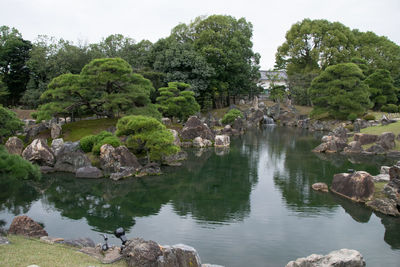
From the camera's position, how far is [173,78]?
42.1m

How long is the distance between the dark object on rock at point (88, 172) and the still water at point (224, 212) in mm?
660

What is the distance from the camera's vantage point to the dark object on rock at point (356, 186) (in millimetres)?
14922

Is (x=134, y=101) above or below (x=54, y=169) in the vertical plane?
above

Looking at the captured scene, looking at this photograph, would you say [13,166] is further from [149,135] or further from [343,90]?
[343,90]

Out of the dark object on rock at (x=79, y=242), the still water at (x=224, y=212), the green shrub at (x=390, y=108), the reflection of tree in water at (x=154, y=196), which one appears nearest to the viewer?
the dark object on rock at (x=79, y=242)

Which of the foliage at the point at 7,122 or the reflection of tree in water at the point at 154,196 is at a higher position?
the foliage at the point at 7,122

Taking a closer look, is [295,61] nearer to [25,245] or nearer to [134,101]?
[134,101]

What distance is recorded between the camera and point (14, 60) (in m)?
41.9

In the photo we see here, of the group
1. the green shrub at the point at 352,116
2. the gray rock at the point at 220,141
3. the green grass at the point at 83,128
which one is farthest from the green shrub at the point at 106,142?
the green shrub at the point at 352,116

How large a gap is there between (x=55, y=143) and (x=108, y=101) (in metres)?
5.31

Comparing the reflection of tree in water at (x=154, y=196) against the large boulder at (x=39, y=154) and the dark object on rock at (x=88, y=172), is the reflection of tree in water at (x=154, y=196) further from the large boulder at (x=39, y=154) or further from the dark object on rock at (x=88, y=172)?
the large boulder at (x=39, y=154)

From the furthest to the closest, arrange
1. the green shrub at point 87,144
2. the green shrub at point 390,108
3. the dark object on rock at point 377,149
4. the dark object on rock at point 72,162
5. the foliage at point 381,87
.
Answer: the foliage at point 381,87, the green shrub at point 390,108, the dark object on rock at point 377,149, the green shrub at point 87,144, the dark object on rock at point 72,162

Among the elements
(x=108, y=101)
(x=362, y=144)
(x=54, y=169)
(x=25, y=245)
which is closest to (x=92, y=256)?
(x=25, y=245)

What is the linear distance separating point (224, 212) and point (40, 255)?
7934mm
